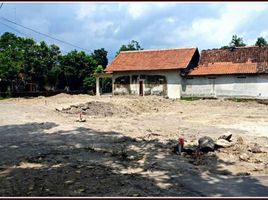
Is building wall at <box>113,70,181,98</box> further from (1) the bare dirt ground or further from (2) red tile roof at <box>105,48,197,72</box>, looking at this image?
(1) the bare dirt ground

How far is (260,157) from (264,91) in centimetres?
2429

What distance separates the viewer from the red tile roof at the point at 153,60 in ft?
131

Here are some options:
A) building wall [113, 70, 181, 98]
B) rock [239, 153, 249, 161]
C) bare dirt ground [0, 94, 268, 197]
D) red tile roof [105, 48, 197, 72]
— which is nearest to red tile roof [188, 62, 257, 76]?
red tile roof [105, 48, 197, 72]

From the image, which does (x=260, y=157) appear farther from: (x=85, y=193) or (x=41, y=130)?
(x=41, y=130)

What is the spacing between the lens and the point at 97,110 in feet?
81.5

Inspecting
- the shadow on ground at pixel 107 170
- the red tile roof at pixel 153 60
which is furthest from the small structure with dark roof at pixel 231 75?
the shadow on ground at pixel 107 170

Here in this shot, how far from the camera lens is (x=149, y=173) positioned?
10164 millimetres

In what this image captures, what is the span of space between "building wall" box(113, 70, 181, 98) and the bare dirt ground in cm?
1827

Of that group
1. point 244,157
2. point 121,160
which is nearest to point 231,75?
point 244,157

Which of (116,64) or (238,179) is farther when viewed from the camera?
(116,64)

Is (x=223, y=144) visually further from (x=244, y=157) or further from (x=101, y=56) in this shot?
(x=101, y=56)

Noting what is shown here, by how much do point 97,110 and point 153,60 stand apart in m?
18.4

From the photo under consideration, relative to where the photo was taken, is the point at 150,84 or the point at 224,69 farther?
the point at 150,84

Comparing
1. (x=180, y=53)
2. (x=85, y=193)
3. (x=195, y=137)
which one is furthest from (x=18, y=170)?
(x=180, y=53)
